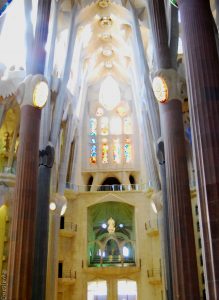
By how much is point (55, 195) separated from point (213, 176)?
54.1 feet

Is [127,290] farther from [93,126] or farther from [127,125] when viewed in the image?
[93,126]

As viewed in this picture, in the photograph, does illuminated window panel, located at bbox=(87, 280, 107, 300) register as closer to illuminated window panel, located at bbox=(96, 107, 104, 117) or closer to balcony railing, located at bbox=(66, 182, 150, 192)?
balcony railing, located at bbox=(66, 182, 150, 192)

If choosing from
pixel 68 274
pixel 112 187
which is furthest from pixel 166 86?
pixel 68 274

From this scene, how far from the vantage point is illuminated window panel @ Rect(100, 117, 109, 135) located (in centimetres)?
3195

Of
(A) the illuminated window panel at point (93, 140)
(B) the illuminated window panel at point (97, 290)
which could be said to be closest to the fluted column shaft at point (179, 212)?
(B) the illuminated window panel at point (97, 290)

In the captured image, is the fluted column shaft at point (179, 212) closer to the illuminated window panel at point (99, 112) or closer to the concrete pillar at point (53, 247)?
the concrete pillar at point (53, 247)

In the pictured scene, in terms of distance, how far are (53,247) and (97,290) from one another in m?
5.99

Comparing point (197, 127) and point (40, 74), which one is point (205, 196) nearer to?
point (197, 127)

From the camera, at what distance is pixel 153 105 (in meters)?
19.8

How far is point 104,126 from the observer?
32.2 metres

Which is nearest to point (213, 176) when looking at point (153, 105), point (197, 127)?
Answer: point (197, 127)

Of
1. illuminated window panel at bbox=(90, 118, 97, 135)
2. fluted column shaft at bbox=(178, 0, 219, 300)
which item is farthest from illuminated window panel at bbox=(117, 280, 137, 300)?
fluted column shaft at bbox=(178, 0, 219, 300)

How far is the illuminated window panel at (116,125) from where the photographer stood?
3197 centimetres

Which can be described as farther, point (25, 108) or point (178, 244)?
point (25, 108)
